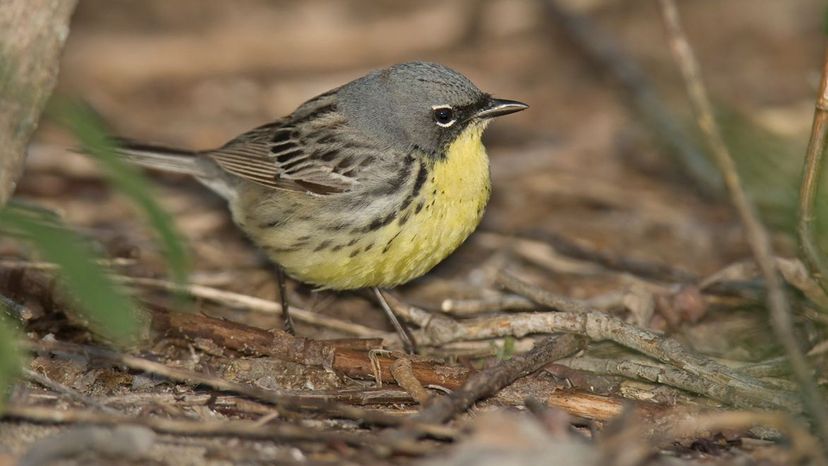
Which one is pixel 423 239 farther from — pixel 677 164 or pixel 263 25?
pixel 263 25

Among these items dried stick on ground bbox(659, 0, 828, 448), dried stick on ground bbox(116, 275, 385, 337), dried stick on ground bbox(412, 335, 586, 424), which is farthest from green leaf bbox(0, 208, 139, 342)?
dried stick on ground bbox(116, 275, 385, 337)

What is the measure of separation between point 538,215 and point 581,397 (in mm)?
3181

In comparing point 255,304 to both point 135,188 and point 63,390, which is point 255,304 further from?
point 135,188

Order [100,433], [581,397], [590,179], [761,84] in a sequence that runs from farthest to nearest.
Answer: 1. [761,84]
2. [590,179]
3. [581,397]
4. [100,433]

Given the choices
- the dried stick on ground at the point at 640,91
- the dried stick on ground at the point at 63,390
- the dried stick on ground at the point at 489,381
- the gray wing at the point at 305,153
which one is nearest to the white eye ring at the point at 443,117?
the gray wing at the point at 305,153

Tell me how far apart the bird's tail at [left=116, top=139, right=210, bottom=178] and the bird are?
438mm

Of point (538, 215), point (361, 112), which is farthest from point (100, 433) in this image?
point (538, 215)

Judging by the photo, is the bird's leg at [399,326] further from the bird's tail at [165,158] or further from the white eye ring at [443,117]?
the bird's tail at [165,158]

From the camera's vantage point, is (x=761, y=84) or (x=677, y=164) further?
(x=761, y=84)

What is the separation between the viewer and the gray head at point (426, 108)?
6.21 meters

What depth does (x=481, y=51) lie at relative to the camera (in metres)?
10.4

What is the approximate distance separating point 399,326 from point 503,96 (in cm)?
388

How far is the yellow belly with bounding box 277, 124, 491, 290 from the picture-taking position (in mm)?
5848

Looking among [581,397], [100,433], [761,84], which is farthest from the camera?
[761,84]
